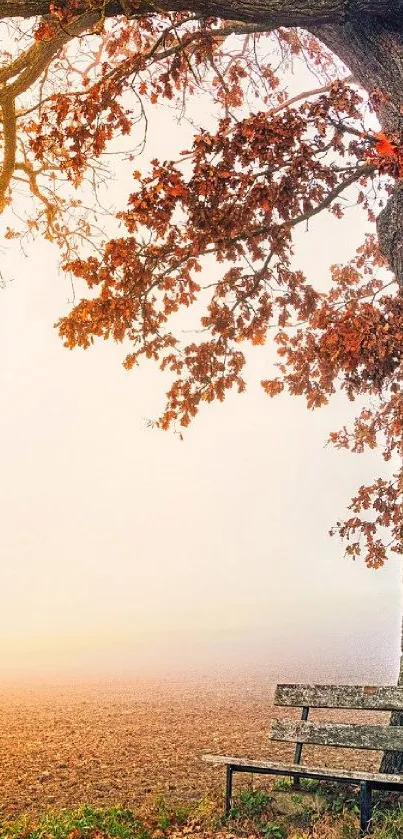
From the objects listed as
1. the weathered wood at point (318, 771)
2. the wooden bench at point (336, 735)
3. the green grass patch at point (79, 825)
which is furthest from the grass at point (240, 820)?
the weathered wood at point (318, 771)

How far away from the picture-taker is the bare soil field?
257 inches

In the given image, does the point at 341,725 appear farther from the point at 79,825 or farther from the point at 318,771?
the point at 79,825

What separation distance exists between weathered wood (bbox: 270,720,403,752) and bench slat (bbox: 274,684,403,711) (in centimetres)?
22

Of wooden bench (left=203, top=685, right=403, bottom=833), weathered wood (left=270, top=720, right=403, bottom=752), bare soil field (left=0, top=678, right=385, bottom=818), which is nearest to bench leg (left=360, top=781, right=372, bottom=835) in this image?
wooden bench (left=203, top=685, right=403, bottom=833)

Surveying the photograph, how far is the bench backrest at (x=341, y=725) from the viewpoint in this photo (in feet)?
17.7

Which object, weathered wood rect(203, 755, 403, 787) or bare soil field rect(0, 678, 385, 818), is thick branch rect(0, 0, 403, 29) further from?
bare soil field rect(0, 678, 385, 818)

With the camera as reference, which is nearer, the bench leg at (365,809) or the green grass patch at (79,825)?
the bench leg at (365,809)

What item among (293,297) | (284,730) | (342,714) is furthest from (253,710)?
(293,297)

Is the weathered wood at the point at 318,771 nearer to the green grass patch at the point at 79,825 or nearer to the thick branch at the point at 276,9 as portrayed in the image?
the green grass patch at the point at 79,825

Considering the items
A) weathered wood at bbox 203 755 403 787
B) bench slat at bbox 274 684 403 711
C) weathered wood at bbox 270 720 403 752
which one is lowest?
weathered wood at bbox 203 755 403 787

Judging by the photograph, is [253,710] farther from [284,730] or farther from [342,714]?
[284,730]

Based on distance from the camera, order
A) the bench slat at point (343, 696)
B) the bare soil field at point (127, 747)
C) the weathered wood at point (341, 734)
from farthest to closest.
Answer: the bare soil field at point (127, 747), the bench slat at point (343, 696), the weathered wood at point (341, 734)

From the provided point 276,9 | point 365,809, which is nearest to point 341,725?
point 365,809

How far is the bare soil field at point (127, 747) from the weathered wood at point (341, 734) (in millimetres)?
1064
